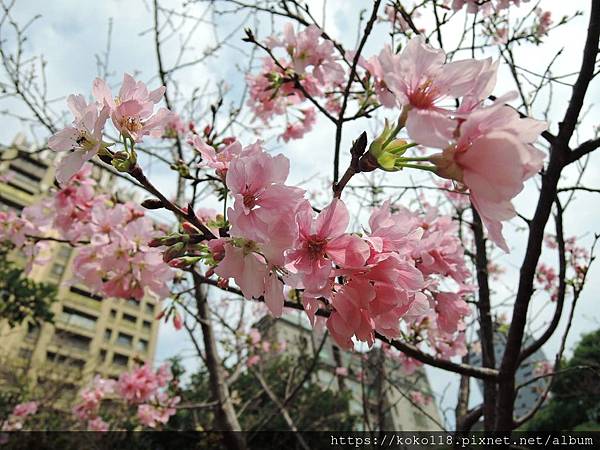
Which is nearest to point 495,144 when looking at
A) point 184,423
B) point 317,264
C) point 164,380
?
point 317,264

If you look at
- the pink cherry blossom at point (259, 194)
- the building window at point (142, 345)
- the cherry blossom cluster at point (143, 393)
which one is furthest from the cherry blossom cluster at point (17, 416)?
the building window at point (142, 345)

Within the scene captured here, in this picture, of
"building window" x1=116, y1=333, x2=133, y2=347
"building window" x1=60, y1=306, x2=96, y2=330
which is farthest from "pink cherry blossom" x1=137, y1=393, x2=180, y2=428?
"building window" x1=116, y1=333, x2=133, y2=347

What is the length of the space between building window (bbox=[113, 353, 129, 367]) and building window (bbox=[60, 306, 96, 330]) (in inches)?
139

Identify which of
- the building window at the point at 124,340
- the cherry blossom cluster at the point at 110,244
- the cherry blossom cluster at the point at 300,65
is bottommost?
the cherry blossom cluster at the point at 110,244

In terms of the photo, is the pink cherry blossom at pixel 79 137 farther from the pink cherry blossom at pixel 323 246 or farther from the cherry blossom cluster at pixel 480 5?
the cherry blossom cluster at pixel 480 5

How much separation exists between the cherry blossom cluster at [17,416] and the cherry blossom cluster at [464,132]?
9429 mm

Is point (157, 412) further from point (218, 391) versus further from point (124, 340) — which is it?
point (124, 340)

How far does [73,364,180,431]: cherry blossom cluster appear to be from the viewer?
13.6 ft

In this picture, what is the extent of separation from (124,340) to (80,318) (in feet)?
15.5

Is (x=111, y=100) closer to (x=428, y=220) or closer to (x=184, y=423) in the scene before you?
(x=428, y=220)

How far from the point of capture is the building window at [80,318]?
33.7 meters

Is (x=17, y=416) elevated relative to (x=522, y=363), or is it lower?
lower

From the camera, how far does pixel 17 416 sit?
298 inches


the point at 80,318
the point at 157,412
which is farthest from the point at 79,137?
the point at 80,318
